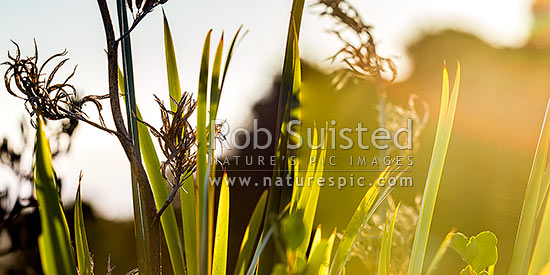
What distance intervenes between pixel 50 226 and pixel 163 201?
12cm

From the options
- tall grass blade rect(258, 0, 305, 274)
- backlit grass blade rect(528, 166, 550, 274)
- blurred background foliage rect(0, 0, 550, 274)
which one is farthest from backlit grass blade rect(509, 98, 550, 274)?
blurred background foliage rect(0, 0, 550, 274)

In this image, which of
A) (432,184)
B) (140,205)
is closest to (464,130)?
(432,184)

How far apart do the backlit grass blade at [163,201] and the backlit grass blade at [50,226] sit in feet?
0.35

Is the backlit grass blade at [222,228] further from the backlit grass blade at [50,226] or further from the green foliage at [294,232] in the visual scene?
the green foliage at [294,232]

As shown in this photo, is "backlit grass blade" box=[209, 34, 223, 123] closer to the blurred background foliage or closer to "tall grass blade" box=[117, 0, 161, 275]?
"tall grass blade" box=[117, 0, 161, 275]

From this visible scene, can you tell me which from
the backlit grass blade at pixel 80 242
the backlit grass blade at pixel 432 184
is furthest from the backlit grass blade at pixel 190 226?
the backlit grass blade at pixel 432 184

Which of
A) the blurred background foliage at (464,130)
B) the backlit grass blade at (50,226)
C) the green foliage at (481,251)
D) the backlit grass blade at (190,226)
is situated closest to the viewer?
the green foliage at (481,251)

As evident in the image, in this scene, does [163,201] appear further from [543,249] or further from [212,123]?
[543,249]

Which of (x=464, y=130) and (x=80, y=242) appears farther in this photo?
(x=464, y=130)

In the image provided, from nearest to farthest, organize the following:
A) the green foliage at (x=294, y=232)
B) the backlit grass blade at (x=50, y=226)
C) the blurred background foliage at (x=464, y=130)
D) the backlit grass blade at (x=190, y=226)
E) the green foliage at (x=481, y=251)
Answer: the green foliage at (x=294, y=232)
the green foliage at (x=481, y=251)
the backlit grass blade at (x=50, y=226)
the backlit grass blade at (x=190, y=226)
the blurred background foliage at (x=464, y=130)

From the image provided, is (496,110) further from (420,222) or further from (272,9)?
(420,222)

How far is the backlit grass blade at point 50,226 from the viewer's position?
1.24ft

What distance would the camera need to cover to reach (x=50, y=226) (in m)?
0.38

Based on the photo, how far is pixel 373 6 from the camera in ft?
3.10
